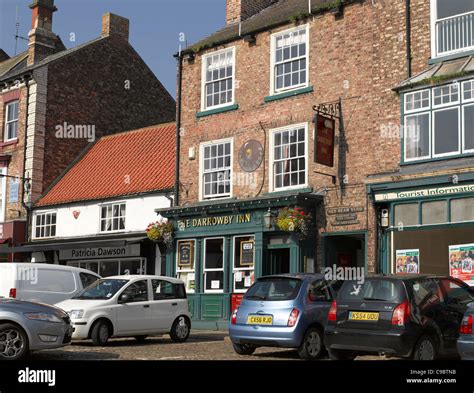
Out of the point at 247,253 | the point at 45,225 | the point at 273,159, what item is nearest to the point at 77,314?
the point at 247,253

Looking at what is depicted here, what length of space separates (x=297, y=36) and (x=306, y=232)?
608 cm

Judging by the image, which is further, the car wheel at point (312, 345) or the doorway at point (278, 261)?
the doorway at point (278, 261)

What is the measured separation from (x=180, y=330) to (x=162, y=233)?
6533 mm

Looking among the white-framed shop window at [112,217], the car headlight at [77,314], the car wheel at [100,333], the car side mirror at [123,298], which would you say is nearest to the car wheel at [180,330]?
the car side mirror at [123,298]

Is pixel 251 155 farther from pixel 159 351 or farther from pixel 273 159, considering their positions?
pixel 159 351

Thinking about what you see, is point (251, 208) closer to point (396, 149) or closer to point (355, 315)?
point (396, 149)

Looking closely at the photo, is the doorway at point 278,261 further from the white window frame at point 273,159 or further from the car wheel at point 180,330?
the car wheel at point 180,330

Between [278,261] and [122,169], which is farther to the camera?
[122,169]

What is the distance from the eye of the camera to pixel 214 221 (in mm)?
22656

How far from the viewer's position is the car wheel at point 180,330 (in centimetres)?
1750

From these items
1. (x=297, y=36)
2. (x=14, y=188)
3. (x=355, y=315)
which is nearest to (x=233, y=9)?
(x=297, y=36)

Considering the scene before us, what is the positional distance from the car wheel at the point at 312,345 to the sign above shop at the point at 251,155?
9.43 m

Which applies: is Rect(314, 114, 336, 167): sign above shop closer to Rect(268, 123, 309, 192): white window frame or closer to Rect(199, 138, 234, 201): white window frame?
Rect(268, 123, 309, 192): white window frame

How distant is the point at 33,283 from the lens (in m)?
17.4
